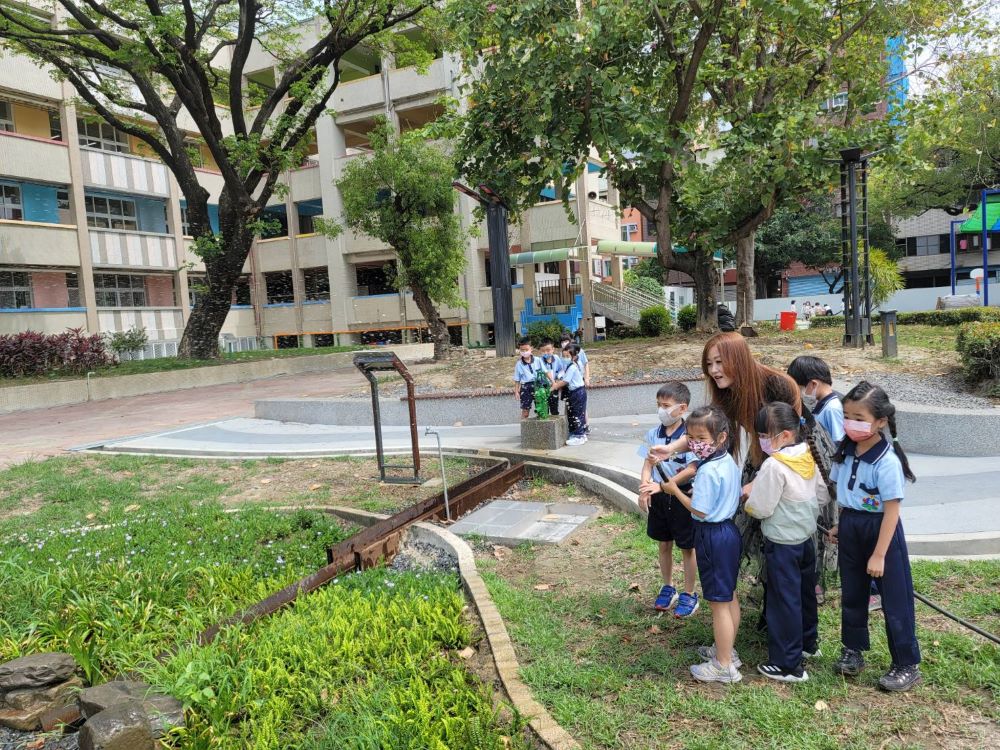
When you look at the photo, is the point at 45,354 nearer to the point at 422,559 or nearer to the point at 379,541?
the point at 379,541

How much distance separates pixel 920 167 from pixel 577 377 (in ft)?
27.5

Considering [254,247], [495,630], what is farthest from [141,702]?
[254,247]

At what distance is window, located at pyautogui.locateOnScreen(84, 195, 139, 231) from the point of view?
91.4ft

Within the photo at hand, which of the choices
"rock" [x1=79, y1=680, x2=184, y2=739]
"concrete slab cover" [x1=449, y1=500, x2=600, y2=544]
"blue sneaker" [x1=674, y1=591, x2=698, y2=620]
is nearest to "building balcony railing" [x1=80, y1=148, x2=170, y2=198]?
"concrete slab cover" [x1=449, y1=500, x2=600, y2=544]

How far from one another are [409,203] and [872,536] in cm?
1698

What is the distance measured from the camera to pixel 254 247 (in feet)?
112

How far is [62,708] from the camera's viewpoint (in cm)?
399

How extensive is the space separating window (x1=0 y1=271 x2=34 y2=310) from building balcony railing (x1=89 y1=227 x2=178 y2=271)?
7.88ft

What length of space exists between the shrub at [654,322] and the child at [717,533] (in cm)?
2070

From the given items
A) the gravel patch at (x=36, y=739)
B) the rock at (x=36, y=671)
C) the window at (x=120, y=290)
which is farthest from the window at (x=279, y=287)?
the gravel patch at (x=36, y=739)

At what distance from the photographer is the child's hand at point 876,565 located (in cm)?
322

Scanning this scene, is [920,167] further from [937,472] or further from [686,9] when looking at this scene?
[937,472]

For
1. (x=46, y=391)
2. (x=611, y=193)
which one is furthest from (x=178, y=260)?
(x=611, y=193)

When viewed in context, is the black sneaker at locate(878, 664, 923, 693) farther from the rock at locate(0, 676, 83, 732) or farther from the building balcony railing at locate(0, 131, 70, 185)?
the building balcony railing at locate(0, 131, 70, 185)
